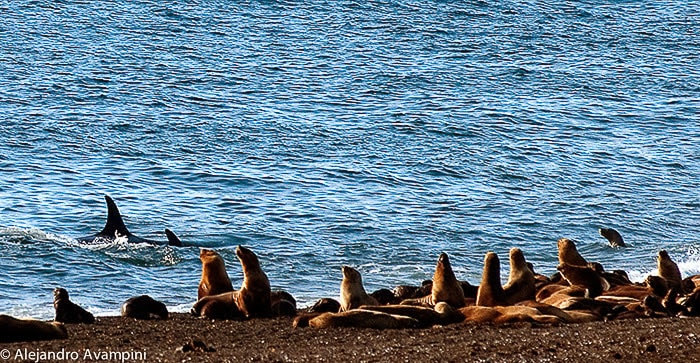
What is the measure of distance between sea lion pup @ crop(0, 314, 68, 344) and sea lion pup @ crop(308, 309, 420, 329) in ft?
7.52

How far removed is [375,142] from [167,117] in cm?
496

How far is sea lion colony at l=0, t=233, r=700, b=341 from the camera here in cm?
1170

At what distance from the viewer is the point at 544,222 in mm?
23078

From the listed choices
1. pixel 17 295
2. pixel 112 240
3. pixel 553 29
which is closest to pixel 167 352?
pixel 17 295

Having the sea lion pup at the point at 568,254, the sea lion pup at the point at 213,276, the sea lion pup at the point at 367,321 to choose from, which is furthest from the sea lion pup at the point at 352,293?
the sea lion pup at the point at 568,254

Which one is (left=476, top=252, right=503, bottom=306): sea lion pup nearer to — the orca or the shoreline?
the shoreline

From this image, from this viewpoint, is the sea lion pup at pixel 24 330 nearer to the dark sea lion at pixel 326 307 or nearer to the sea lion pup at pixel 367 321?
the sea lion pup at pixel 367 321

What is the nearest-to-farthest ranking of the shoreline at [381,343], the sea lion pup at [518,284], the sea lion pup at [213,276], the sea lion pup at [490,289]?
the shoreline at [381,343], the sea lion pup at [490,289], the sea lion pup at [518,284], the sea lion pup at [213,276]

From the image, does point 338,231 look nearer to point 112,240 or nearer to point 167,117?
point 112,240

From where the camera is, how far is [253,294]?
13.1m

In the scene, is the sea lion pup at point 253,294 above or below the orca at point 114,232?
above

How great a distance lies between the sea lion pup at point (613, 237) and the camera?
2161cm

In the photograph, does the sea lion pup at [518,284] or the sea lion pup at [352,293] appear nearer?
the sea lion pup at [352,293]

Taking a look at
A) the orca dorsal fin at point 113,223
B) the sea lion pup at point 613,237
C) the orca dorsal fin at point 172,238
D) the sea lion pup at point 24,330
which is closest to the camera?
the sea lion pup at point 24,330
